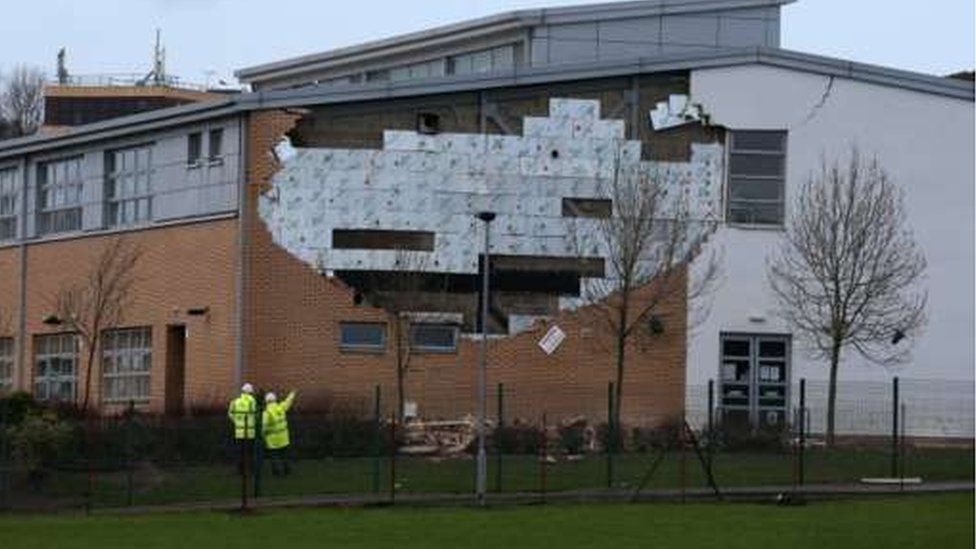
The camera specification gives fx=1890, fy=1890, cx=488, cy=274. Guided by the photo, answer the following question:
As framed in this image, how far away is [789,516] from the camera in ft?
95.2

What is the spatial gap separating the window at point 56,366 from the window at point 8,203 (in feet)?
12.0

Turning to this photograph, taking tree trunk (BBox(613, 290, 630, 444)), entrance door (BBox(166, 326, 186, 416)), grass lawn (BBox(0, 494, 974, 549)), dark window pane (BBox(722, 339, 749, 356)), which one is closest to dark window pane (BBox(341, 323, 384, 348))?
entrance door (BBox(166, 326, 186, 416))

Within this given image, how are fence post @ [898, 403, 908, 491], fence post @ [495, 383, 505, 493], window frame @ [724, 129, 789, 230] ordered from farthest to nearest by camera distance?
1. window frame @ [724, 129, 789, 230]
2. fence post @ [898, 403, 908, 491]
3. fence post @ [495, 383, 505, 493]

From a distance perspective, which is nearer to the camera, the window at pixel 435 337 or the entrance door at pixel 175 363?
the window at pixel 435 337

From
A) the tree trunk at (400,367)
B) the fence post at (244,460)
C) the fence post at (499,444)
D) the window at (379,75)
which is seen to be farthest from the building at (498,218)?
the window at (379,75)

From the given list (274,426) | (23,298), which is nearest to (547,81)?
(274,426)

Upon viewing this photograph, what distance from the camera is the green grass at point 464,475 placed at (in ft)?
109

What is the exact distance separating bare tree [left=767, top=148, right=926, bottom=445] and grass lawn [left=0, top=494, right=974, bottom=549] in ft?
38.0

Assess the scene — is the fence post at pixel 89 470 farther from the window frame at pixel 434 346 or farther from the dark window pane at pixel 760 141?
the dark window pane at pixel 760 141

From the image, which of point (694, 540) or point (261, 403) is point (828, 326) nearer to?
point (261, 403)

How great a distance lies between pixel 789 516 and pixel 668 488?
5.38 m

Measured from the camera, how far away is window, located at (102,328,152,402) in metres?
46.8

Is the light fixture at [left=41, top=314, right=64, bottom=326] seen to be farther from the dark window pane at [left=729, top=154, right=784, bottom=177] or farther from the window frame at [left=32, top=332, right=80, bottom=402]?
the dark window pane at [left=729, top=154, right=784, bottom=177]

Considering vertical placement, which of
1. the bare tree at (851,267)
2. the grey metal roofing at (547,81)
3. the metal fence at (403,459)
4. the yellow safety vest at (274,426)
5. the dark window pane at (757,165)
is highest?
the grey metal roofing at (547,81)
